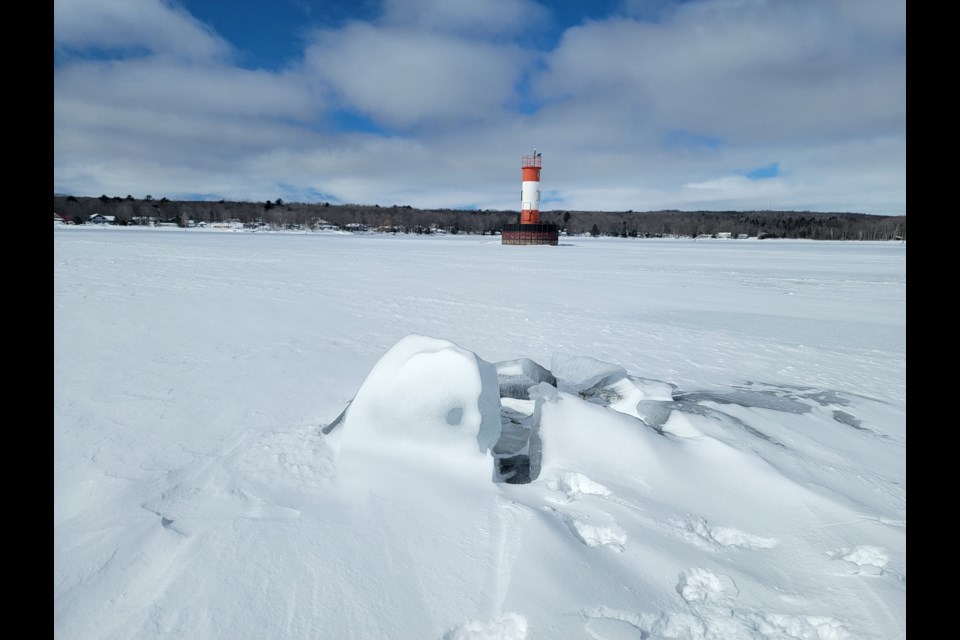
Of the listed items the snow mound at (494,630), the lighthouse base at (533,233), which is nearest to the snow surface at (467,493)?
the snow mound at (494,630)

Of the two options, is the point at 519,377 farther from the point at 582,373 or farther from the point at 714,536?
the point at 714,536

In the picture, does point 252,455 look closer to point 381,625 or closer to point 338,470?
point 338,470

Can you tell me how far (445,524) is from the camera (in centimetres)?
246

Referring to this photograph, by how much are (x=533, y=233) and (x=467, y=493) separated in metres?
36.4

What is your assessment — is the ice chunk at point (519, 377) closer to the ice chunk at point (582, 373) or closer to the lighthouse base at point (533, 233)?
the ice chunk at point (582, 373)

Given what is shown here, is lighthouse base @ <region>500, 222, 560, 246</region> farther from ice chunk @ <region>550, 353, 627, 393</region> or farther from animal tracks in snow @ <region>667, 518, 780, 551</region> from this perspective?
animal tracks in snow @ <region>667, 518, 780, 551</region>

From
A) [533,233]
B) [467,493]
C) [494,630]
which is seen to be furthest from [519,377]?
[533,233]

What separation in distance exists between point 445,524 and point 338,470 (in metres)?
0.84

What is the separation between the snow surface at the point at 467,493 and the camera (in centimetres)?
192
